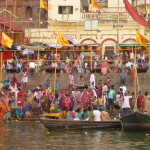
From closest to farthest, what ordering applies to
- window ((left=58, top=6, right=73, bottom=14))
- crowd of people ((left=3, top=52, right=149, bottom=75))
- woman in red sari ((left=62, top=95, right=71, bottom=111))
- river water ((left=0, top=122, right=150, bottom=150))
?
river water ((left=0, top=122, right=150, bottom=150))
woman in red sari ((left=62, top=95, right=71, bottom=111))
crowd of people ((left=3, top=52, right=149, bottom=75))
window ((left=58, top=6, right=73, bottom=14))

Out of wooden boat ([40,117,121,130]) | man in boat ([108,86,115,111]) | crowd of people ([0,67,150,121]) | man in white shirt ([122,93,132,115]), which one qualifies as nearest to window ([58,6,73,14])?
crowd of people ([0,67,150,121])

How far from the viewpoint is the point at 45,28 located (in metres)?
60.1

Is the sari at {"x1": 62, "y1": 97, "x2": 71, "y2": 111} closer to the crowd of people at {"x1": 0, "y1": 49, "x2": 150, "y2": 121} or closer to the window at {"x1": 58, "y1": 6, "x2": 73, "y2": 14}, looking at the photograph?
the crowd of people at {"x1": 0, "y1": 49, "x2": 150, "y2": 121}

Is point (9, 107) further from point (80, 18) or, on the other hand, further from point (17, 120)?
point (80, 18)

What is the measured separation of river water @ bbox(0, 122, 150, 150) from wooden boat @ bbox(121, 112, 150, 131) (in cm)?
40

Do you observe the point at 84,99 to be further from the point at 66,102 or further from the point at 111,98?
the point at 111,98

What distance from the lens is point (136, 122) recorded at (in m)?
31.5

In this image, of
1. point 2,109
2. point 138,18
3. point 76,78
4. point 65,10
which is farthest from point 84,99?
point 65,10

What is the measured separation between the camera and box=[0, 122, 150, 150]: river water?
1059 inches

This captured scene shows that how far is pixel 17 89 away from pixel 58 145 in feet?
45.0

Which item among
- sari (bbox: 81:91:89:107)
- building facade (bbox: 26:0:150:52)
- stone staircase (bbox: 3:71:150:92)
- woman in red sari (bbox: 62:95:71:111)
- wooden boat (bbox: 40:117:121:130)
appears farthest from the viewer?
building facade (bbox: 26:0:150:52)

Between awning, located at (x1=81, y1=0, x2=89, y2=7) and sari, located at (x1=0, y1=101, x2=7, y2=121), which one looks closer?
sari, located at (x1=0, y1=101, x2=7, y2=121)

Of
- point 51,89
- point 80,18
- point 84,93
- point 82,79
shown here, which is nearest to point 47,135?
point 84,93

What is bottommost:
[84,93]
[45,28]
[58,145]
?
[58,145]
